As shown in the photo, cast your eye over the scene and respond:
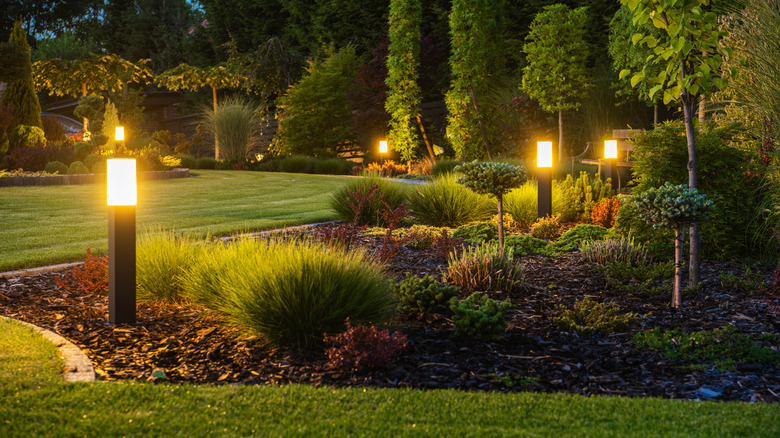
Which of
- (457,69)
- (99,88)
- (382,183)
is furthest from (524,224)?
(99,88)

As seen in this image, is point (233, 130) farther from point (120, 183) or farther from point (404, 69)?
point (120, 183)

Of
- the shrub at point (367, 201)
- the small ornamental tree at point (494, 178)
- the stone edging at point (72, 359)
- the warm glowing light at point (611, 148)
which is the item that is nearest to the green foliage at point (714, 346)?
the small ornamental tree at point (494, 178)

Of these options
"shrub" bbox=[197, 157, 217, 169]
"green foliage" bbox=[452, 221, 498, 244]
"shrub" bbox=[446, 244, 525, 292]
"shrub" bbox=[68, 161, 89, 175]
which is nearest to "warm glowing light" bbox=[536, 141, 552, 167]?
"green foliage" bbox=[452, 221, 498, 244]

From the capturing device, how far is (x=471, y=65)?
15.9 meters

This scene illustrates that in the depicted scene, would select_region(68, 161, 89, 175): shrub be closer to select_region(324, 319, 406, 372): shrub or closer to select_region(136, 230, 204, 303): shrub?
select_region(136, 230, 204, 303): shrub

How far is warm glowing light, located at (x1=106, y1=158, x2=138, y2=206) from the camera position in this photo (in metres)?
3.96

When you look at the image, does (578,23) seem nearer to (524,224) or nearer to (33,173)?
(524,224)

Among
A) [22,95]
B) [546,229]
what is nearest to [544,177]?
[546,229]

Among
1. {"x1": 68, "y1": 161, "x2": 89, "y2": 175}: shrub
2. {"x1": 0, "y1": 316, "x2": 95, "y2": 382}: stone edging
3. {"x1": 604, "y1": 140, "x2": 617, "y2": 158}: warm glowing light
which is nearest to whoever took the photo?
{"x1": 0, "y1": 316, "x2": 95, "y2": 382}: stone edging

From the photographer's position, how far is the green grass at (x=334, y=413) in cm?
239

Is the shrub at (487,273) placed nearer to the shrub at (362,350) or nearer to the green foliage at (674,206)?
the green foliage at (674,206)

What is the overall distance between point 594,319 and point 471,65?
1276 centimetres

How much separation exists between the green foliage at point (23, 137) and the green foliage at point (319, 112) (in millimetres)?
8219

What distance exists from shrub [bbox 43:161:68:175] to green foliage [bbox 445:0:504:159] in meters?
9.47
